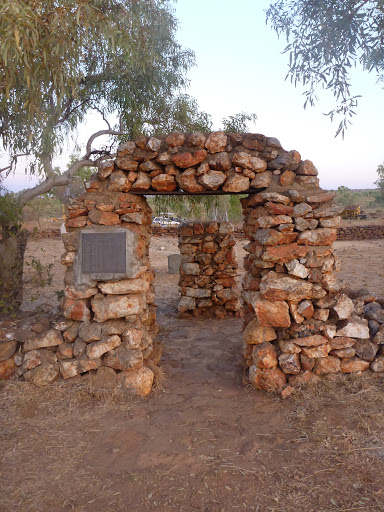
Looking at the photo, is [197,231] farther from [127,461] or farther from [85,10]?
[127,461]

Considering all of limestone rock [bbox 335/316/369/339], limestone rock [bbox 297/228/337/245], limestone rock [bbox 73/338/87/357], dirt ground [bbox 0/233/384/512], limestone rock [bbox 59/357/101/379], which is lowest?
dirt ground [bbox 0/233/384/512]

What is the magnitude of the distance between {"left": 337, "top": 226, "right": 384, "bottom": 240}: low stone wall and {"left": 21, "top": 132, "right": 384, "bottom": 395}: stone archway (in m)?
17.1

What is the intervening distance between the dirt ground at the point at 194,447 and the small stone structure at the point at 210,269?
293 centimetres

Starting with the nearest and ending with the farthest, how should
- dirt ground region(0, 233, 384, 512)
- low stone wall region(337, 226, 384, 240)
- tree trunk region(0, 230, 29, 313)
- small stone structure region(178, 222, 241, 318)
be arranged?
dirt ground region(0, 233, 384, 512) < tree trunk region(0, 230, 29, 313) < small stone structure region(178, 222, 241, 318) < low stone wall region(337, 226, 384, 240)

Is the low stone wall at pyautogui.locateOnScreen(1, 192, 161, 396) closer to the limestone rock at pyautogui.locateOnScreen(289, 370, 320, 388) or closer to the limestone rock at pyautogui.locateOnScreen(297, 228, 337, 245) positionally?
the limestone rock at pyautogui.locateOnScreen(289, 370, 320, 388)

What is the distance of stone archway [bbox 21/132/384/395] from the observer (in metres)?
4.22

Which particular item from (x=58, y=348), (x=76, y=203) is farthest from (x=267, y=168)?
(x=58, y=348)

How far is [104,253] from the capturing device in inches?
175

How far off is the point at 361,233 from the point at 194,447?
19.2 metres

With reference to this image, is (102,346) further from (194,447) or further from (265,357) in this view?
(265,357)

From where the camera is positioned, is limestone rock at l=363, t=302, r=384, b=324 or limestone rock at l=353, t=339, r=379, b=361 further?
limestone rock at l=363, t=302, r=384, b=324

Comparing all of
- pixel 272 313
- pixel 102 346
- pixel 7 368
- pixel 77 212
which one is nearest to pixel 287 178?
pixel 272 313

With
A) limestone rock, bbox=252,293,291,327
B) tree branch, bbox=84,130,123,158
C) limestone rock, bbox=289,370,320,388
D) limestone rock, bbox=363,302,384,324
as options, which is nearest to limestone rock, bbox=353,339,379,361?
limestone rock, bbox=363,302,384,324

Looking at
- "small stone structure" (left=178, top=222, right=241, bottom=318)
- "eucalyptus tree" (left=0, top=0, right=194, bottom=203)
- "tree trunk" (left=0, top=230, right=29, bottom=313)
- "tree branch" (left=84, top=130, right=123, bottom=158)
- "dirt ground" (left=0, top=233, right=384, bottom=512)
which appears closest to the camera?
"dirt ground" (left=0, top=233, right=384, bottom=512)
